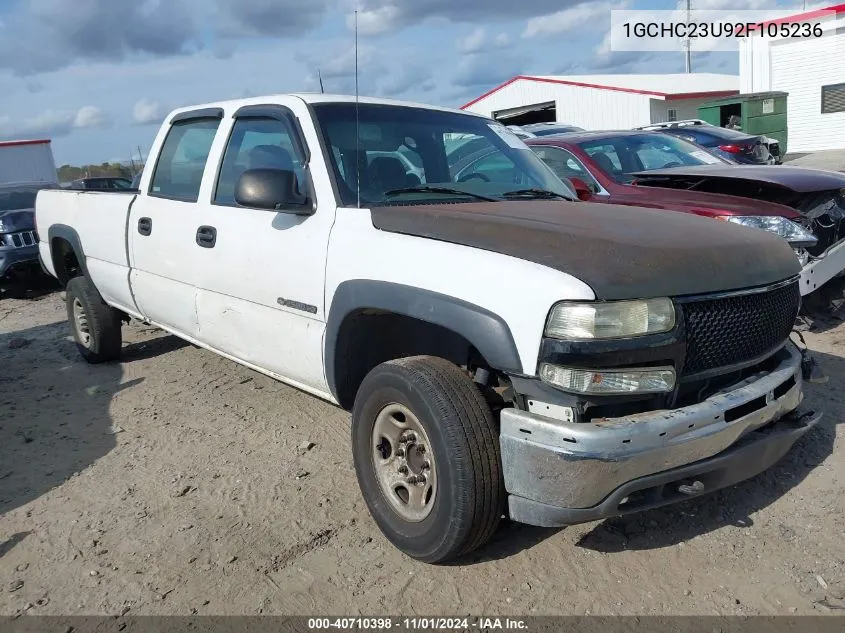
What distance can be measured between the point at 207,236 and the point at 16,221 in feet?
23.1

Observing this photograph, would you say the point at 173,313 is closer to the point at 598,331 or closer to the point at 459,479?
the point at 459,479

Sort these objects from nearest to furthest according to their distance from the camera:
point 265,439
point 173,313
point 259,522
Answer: point 259,522 < point 265,439 < point 173,313

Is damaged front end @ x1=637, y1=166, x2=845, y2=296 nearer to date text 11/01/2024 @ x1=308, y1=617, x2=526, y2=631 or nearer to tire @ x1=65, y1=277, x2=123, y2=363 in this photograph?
date text 11/01/2024 @ x1=308, y1=617, x2=526, y2=631

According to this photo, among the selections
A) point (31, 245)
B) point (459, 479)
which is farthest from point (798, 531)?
point (31, 245)

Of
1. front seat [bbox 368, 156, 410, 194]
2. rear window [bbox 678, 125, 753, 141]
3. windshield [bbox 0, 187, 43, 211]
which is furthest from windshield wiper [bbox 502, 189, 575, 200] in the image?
rear window [bbox 678, 125, 753, 141]

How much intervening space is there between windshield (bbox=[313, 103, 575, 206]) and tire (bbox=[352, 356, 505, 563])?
3.17ft

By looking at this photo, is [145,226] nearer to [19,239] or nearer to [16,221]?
[19,239]

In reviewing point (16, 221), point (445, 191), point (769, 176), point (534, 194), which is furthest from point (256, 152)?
point (16, 221)

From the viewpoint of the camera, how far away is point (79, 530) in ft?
11.1

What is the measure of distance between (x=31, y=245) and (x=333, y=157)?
783 cm

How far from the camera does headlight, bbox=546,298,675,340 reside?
7.94ft

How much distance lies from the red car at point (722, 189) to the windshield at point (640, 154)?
0.01 meters

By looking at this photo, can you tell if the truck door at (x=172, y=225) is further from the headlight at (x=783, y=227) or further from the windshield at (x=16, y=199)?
the windshield at (x=16, y=199)

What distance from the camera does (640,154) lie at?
282 inches
